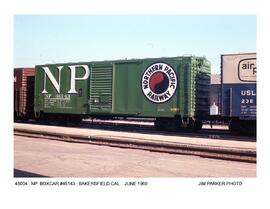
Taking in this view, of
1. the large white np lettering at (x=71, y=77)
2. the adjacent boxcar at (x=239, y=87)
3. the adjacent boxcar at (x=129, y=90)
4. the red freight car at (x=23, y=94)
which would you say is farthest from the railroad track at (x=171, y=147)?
the red freight car at (x=23, y=94)

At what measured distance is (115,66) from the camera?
57.9 feet

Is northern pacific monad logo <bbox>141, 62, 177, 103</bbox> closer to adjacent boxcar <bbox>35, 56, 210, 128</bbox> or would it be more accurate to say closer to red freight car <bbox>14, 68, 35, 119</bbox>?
adjacent boxcar <bbox>35, 56, 210, 128</bbox>

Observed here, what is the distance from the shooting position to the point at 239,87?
14461 millimetres

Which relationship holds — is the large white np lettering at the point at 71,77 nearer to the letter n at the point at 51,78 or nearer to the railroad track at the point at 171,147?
the letter n at the point at 51,78

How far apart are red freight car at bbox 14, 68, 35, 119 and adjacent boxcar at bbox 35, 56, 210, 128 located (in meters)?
1.59

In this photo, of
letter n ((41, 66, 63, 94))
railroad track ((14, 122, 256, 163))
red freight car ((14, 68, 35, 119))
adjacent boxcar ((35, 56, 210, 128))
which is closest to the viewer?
railroad track ((14, 122, 256, 163))

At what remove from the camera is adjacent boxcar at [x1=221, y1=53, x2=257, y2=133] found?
14.1 metres

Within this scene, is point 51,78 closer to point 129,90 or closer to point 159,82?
point 129,90

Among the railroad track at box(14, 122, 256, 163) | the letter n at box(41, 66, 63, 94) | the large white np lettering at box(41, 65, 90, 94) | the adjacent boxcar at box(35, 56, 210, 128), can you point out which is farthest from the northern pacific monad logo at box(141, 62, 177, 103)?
the letter n at box(41, 66, 63, 94)

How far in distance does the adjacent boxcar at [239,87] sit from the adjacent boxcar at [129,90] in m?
1.63

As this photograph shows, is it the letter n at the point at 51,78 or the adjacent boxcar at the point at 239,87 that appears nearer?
the adjacent boxcar at the point at 239,87

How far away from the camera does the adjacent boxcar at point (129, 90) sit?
15773mm
